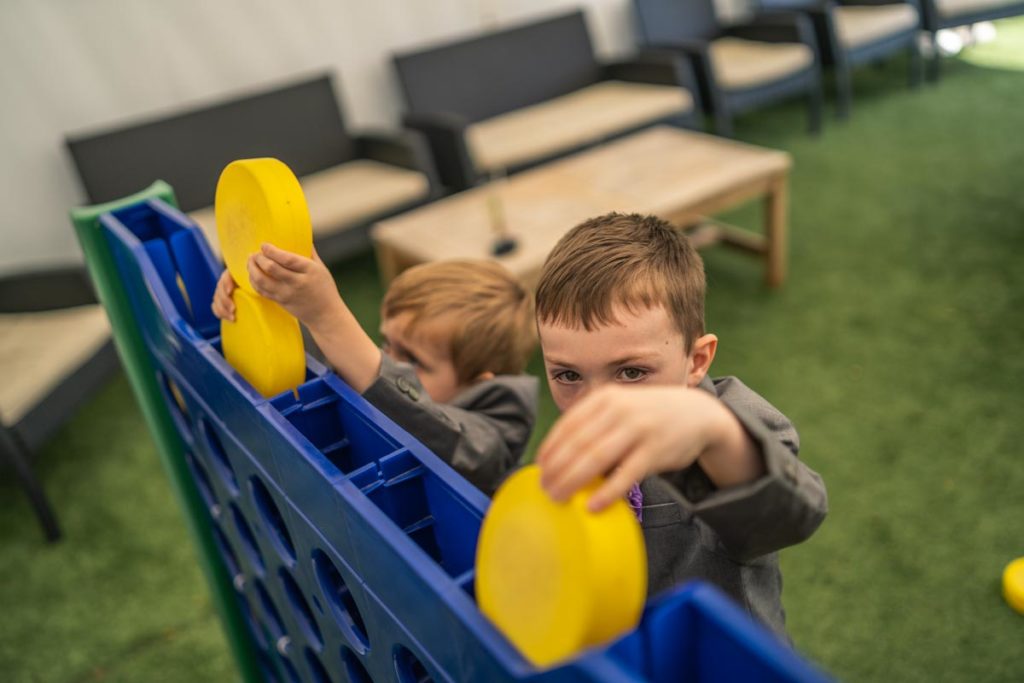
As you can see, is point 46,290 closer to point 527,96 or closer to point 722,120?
point 527,96

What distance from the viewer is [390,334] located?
1475 millimetres

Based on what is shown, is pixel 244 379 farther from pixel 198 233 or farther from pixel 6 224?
pixel 6 224

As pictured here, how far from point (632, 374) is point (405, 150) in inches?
130

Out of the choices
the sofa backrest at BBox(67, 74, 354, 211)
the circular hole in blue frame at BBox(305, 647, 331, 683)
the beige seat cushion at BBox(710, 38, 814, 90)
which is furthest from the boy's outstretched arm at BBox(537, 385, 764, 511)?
the beige seat cushion at BBox(710, 38, 814, 90)

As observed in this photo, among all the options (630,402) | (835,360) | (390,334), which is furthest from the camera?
(835,360)

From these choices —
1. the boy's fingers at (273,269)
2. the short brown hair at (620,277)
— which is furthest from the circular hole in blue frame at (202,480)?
the short brown hair at (620,277)

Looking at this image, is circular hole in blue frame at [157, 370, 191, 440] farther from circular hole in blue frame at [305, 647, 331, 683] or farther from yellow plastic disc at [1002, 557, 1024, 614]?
yellow plastic disc at [1002, 557, 1024, 614]

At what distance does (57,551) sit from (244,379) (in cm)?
215

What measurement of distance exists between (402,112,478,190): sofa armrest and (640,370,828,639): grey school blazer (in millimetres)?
3236

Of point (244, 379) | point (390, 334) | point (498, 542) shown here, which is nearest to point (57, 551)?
point (390, 334)

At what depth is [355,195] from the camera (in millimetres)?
3908

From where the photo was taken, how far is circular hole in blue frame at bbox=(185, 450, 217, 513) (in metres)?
1.34

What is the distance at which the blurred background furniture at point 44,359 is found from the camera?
258cm

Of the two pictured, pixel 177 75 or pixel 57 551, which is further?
pixel 177 75
